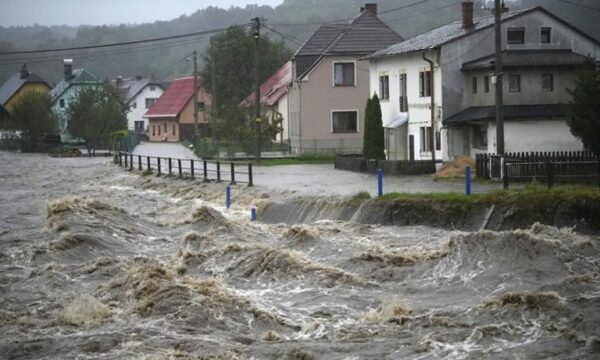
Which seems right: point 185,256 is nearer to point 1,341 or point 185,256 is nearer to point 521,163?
point 1,341

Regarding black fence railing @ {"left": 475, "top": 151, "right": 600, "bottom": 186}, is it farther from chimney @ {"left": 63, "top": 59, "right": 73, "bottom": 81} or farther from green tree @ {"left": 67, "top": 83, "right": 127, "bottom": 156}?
chimney @ {"left": 63, "top": 59, "right": 73, "bottom": 81}

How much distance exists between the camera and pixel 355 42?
2500 inches

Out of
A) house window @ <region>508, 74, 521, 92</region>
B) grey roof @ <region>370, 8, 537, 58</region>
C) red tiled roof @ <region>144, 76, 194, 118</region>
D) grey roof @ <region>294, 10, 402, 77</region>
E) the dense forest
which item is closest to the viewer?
house window @ <region>508, 74, 521, 92</region>

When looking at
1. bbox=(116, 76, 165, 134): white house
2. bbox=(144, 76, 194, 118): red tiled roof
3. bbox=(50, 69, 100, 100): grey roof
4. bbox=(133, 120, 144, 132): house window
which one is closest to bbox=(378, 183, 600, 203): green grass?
bbox=(144, 76, 194, 118): red tiled roof

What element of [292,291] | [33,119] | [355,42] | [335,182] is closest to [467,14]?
[335,182]

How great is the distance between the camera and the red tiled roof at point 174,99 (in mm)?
105688

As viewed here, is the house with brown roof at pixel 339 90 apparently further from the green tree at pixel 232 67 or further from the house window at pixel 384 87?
the green tree at pixel 232 67

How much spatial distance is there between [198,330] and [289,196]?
57.2ft

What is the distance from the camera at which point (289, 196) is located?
3328 cm

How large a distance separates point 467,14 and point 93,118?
41897 mm

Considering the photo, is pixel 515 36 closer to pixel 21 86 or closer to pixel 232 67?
pixel 232 67

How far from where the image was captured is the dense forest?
415 feet

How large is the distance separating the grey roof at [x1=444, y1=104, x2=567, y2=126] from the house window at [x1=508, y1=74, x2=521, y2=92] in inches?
31.4

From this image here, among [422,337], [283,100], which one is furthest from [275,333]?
[283,100]
